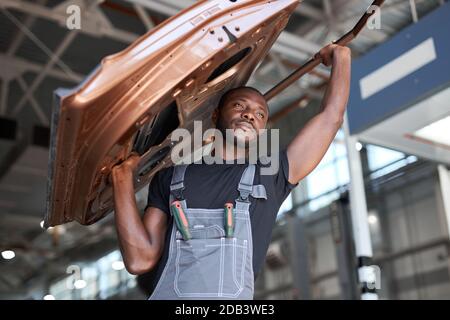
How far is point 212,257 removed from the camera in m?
1.52

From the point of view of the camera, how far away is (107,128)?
1568mm

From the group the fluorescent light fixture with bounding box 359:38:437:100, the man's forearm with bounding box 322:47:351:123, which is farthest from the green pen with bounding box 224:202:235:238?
the fluorescent light fixture with bounding box 359:38:437:100

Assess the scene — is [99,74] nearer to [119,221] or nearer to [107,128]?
[107,128]

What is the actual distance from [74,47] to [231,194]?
26.8 ft

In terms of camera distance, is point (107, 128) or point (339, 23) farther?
point (339, 23)

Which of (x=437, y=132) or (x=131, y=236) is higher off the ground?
(x=437, y=132)

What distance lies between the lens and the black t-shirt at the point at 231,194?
1.60 m

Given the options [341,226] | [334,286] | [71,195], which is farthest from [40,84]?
[71,195]

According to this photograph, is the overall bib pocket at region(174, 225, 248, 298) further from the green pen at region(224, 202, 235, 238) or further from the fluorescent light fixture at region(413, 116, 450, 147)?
the fluorescent light fixture at region(413, 116, 450, 147)

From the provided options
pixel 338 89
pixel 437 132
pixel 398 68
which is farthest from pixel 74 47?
pixel 338 89

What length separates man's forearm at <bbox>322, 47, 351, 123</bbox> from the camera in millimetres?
Result: 1757

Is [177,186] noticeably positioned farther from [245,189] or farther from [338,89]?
[338,89]

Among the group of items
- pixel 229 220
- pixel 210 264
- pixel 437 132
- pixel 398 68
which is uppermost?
pixel 398 68

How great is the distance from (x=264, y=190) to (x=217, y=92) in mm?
436
